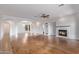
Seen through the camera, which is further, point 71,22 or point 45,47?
point 45,47

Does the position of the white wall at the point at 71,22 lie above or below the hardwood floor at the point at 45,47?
above

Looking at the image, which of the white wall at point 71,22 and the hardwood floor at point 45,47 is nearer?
the hardwood floor at point 45,47

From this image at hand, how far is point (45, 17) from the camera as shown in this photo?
2699 mm

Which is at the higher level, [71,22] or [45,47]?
[71,22]

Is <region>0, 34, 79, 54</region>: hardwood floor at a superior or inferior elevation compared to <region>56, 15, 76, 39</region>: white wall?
inferior

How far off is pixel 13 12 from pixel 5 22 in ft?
1.13

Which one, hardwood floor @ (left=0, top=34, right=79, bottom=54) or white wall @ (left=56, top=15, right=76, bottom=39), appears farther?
white wall @ (left=56, top=15, right=76, bottom=39)

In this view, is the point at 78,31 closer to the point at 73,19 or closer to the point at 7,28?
the point at 73,19
